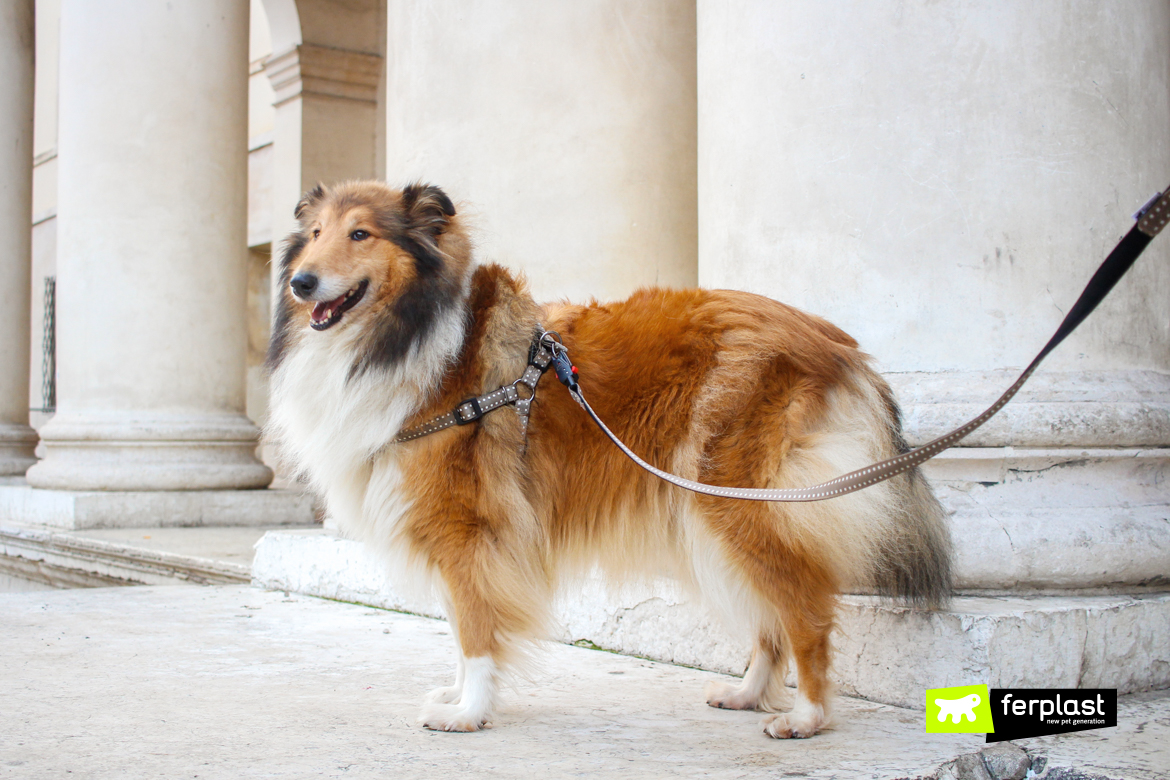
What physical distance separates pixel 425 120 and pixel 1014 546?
355 centimetres

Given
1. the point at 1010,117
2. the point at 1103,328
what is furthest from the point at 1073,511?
the point at 1010,117

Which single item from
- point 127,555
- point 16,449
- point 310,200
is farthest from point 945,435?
point 16,449

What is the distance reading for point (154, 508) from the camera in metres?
8.15

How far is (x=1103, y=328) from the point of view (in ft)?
11.9

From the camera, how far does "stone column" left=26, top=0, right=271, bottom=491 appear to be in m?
8.18

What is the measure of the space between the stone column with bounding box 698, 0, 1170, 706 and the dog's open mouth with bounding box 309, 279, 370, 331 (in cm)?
158

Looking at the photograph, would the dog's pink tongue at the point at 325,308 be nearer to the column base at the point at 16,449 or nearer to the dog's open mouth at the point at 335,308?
the dog's open mouth at the point at 335,308

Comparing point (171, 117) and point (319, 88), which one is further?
point (319, 88)

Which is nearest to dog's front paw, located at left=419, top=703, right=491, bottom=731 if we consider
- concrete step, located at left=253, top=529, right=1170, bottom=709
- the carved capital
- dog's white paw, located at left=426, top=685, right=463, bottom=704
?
dog's white paw, located at left=426, top=685, right=463, bottom=704

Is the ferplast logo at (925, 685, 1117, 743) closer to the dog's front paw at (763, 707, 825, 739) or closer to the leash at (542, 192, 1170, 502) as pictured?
the dog's front paw at (763, 707, 825, 739)

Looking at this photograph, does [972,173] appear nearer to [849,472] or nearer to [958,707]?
[849,472]

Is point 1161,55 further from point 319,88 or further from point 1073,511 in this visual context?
point 319,88

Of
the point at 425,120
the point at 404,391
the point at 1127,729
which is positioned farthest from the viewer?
the point at 425,120

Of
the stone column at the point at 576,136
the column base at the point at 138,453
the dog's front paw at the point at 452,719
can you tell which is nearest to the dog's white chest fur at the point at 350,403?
the dog's front paw at the point at 452,719
